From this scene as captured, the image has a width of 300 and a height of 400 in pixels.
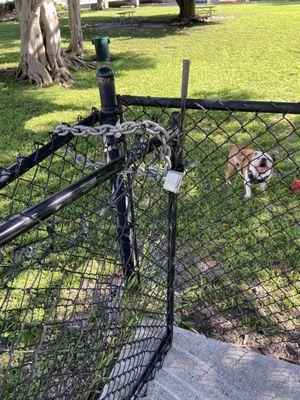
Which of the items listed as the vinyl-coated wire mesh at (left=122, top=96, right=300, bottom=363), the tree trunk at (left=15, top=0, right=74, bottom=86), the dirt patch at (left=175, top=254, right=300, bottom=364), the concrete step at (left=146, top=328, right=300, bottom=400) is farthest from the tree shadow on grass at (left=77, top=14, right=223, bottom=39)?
the concrete step at (left=146, top=328, right=300, bottom=400)

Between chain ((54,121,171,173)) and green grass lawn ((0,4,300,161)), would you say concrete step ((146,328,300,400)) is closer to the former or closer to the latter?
chain ((54,121,171,173))

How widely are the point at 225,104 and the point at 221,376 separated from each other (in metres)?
1.31

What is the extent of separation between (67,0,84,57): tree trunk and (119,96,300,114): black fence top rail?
956 cm

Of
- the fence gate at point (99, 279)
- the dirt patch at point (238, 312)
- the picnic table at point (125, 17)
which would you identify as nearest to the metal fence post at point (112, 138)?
the fence gate at point (99, 279)

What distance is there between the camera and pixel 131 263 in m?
1.98

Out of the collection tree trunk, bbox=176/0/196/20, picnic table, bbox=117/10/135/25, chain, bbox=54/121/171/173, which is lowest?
picnic table, bbox=117/10/135/25

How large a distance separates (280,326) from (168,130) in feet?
4.67

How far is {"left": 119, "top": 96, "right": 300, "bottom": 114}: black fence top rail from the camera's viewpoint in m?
1.35

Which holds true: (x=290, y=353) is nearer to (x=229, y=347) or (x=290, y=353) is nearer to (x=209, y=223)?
(x=229, y=347)

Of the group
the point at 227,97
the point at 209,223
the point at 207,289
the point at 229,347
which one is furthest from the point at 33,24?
the point at 229,347

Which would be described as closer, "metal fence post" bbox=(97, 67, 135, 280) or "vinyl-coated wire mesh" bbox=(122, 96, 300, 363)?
"metal fence post" bbox=(97, 67, 135, 280)

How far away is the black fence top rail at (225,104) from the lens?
1.35 metres

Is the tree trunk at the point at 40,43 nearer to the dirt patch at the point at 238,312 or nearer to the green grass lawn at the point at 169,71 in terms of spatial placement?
the green grass lawn at the point at 169,71

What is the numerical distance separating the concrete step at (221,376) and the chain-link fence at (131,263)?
0.09m
